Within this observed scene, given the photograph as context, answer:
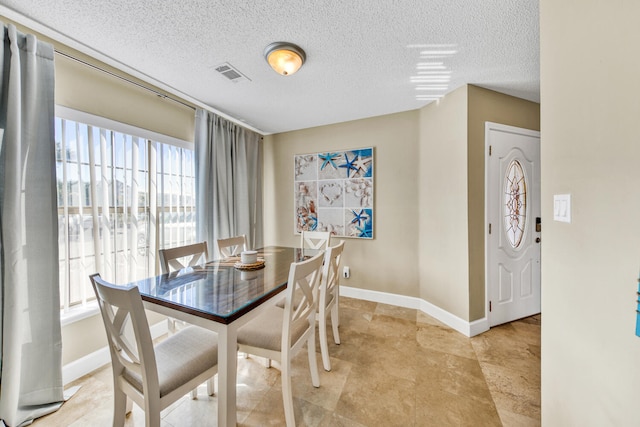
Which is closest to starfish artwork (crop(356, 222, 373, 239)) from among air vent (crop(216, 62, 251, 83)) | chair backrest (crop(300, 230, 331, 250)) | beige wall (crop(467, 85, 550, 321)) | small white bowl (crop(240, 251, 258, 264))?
chair backrest (crop(300, 230, 331, 250))

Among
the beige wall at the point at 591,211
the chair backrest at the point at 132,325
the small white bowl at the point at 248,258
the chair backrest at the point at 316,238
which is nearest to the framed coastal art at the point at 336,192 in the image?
the chair backrest at the point at 316,238

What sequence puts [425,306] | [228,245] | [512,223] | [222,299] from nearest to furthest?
1. [222,299]
2. [228,245]
3. [512,223]
4. [425,306]

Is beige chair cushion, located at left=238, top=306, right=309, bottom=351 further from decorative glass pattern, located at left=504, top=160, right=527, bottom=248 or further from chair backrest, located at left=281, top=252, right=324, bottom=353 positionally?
decorative glass pattern, located at left=504, top=160, right=527, bottom=248

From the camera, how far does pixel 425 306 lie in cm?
267

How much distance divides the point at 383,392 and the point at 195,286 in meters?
1.41

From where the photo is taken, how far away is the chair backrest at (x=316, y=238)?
2682 millimetres

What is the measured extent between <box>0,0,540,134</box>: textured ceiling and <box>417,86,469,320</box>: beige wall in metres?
0.34

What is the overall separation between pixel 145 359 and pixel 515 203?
3.22 m

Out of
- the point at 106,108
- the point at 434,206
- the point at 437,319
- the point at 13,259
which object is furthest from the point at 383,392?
the point at 106,108

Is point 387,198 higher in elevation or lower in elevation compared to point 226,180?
lower

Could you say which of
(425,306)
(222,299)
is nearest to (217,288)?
(222,299)

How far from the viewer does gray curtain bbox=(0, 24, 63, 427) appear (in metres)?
1.28

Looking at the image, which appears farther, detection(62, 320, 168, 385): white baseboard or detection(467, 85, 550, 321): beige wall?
detection(467, 85, 550, 321): beige wall

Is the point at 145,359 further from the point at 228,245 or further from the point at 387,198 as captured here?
the point at 387,198
